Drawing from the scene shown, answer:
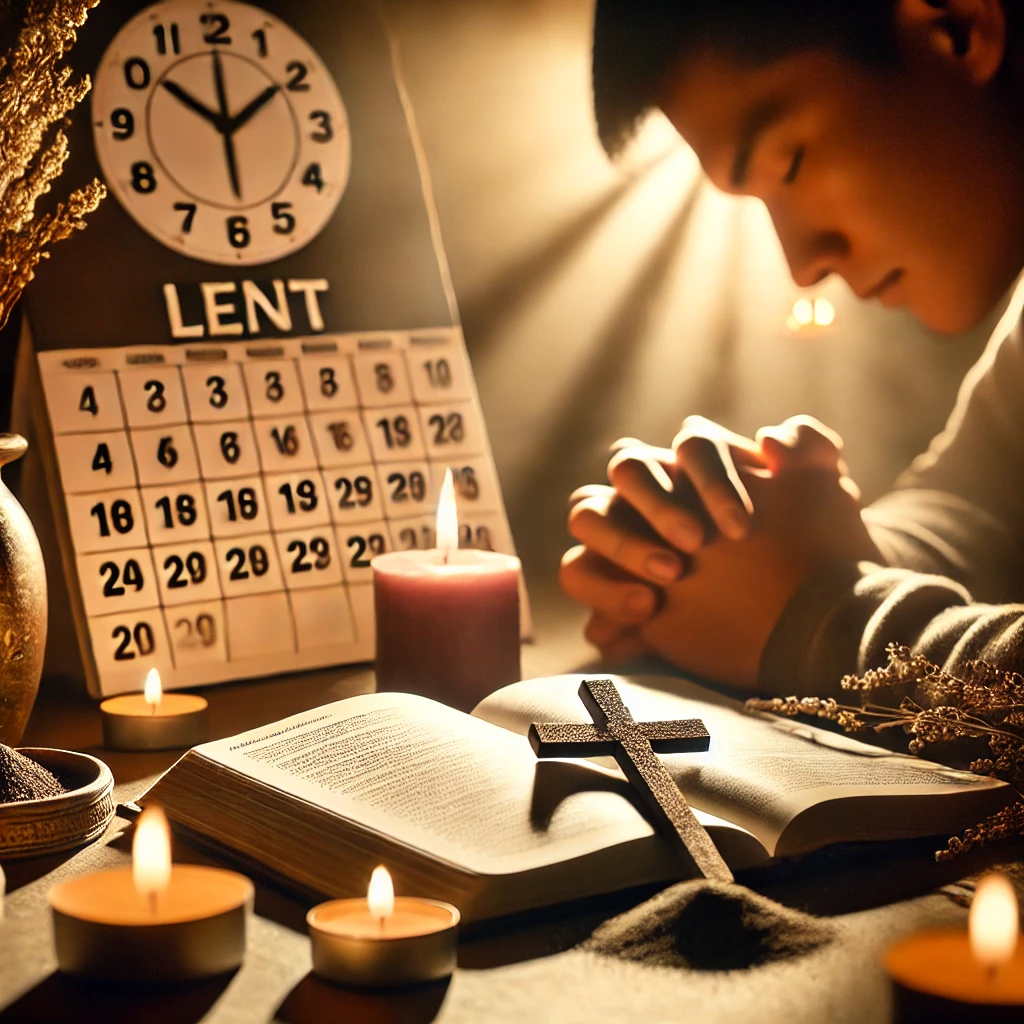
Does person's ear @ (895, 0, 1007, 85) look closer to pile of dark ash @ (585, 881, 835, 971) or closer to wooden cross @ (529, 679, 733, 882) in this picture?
wooden cross @ (529, 679, 733, 882)

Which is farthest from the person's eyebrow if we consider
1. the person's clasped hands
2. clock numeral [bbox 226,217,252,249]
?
clock numeral [bbox 226,217,252,249]

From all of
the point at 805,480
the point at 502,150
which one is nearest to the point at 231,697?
the point at 805,480

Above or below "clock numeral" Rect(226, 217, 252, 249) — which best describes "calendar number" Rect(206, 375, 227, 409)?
below

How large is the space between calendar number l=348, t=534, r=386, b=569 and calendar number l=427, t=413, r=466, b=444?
15 centimetres

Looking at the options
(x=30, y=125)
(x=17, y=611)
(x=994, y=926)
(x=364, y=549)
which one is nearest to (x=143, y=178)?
(x=30, y=125)

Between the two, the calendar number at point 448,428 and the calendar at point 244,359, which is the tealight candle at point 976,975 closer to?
the calendar at point 244,359

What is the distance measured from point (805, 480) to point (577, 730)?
1.93 ft

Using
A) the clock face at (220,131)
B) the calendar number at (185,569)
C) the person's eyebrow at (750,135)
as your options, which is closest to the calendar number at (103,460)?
the calendar number at (185,569)

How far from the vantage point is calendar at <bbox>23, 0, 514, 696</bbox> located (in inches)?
52.1

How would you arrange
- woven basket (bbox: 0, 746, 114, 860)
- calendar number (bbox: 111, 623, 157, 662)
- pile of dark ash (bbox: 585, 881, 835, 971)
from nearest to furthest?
pile of dark ash (bbox: 585, 881, 835, 971)
woven basket (bbox: 0, 746, 114, 860)
calendar number (bbox: 111, 623, 157, 662)

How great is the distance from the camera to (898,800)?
2.85 feet

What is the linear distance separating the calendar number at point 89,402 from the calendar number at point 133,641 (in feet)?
0.75

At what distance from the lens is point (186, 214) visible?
1.43 m

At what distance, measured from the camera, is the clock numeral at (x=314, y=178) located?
1510 millimetres
